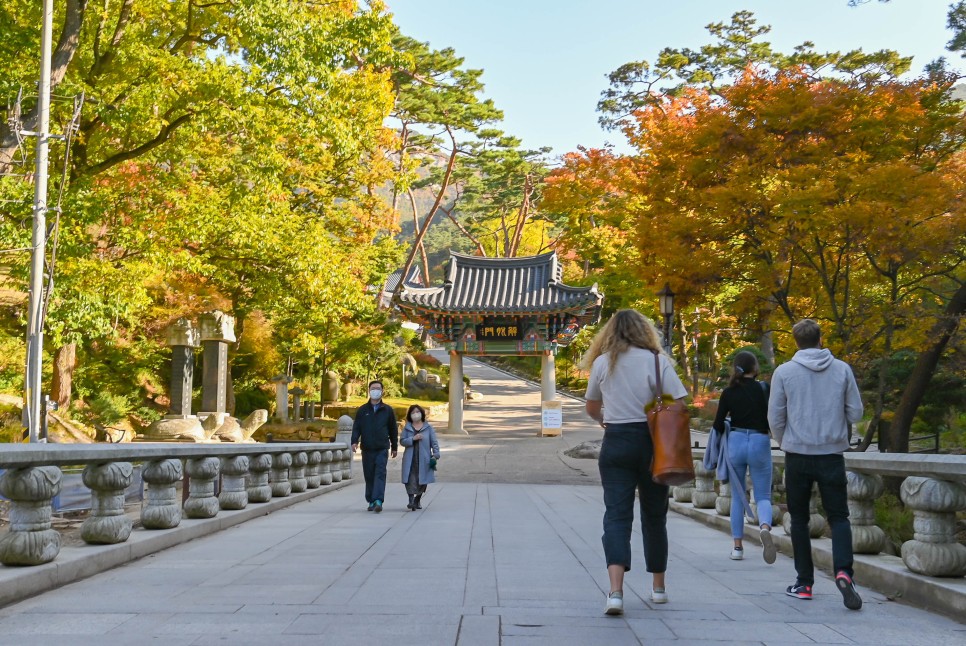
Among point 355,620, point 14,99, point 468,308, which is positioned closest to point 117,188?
point 14,99

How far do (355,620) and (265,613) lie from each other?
1.73 ft

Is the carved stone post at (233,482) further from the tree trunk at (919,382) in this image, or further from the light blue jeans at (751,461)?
the tree trunk at (919,382)

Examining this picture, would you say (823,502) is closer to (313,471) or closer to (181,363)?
(313,471)

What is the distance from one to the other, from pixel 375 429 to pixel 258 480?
5.59 ft

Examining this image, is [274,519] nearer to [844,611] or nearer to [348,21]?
[844,611]

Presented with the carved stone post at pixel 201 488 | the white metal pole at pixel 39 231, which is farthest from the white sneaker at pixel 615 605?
the white metal pole at pixel 39 231

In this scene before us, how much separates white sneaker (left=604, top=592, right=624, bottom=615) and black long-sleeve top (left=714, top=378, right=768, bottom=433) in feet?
10.1

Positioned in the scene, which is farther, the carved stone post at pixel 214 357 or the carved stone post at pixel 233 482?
the carved stone post at pixel 214 357

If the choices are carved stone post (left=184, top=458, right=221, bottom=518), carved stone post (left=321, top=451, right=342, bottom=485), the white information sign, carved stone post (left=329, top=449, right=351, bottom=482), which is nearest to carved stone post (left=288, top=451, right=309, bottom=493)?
carved stone post (left=321, top=451, right=342, bottom=485)

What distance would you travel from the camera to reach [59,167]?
16859 millimetres

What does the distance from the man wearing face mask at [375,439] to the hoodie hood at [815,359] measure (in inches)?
281

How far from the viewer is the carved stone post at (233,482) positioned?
32.7ft

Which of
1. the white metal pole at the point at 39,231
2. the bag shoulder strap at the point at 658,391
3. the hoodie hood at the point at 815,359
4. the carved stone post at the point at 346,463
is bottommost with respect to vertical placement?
the carved stone post at the point at 346,463

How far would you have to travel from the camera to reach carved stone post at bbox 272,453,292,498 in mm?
12406
